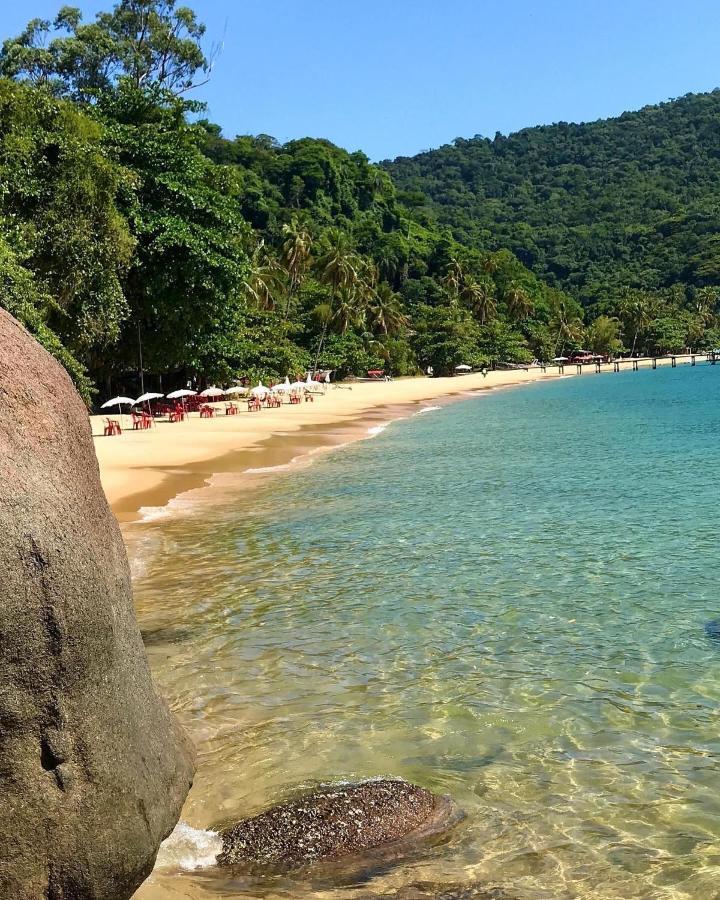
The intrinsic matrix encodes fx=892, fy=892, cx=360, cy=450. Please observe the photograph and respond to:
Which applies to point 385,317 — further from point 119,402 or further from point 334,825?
point 334,825

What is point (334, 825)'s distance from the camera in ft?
18.6

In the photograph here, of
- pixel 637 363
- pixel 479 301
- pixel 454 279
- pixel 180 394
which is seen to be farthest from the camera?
pixel 637 363

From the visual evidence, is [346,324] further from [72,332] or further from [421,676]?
[421,676]

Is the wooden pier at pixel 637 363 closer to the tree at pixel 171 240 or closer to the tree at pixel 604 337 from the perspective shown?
the tree at pixel 604 337

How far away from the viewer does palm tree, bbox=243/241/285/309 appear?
68062mm

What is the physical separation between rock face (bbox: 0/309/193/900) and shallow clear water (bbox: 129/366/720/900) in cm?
98

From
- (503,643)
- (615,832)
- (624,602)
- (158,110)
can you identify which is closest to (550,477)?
(624,602)

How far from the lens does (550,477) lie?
2292 cm

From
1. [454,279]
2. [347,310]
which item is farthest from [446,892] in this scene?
[454,279]

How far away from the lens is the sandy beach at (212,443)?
2198 cm

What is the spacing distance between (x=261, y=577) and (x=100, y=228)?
22178mm

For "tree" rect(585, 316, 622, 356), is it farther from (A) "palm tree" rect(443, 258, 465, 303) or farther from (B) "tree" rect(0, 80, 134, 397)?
(B) "tree" rect(0, 80, 134, 397)

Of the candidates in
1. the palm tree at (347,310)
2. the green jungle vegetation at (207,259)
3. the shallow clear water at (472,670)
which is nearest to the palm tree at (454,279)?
the green jungle vegetation at (207,259)

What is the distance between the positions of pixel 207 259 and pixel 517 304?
89554 millimetres
